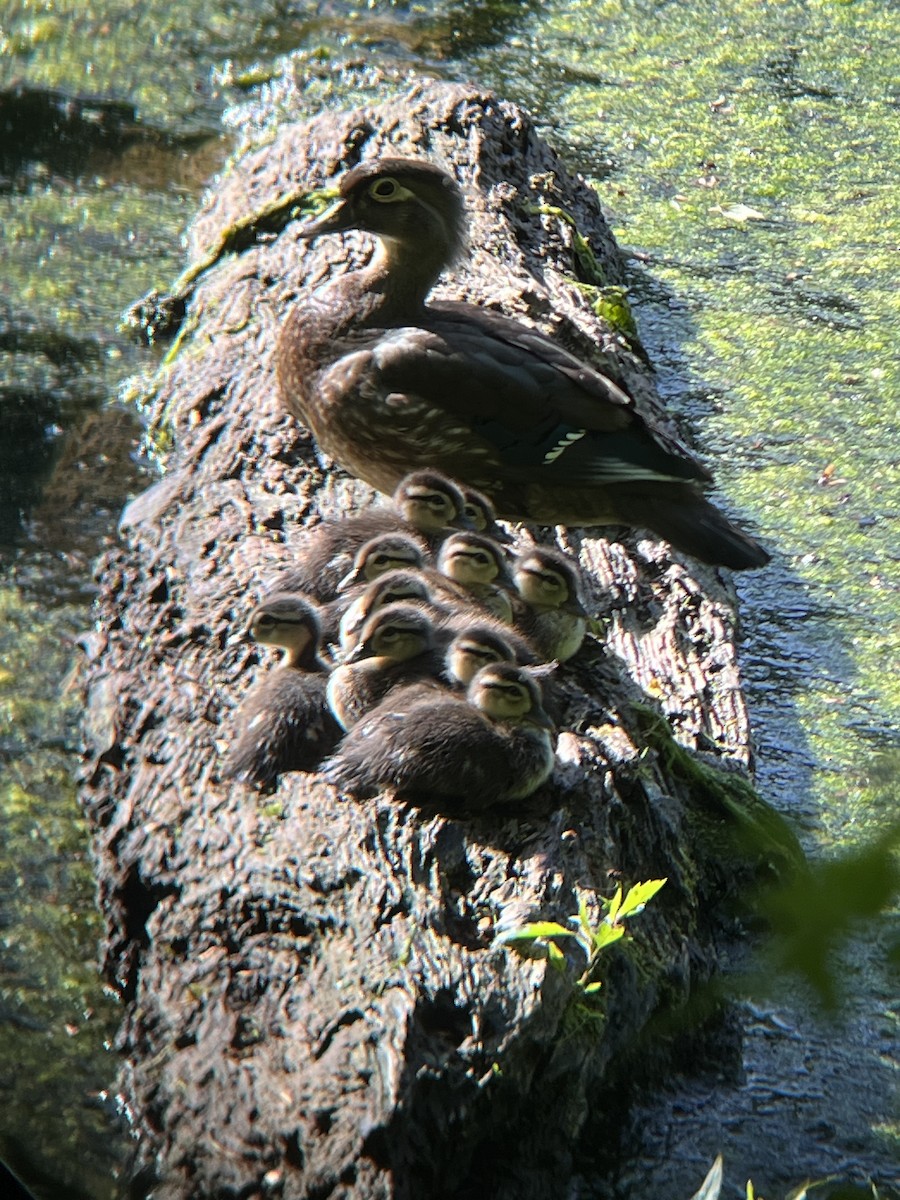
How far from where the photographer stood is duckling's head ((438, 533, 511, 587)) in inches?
128

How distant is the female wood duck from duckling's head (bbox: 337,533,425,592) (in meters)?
0.04

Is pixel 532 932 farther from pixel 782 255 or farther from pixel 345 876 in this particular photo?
pixel 782 255

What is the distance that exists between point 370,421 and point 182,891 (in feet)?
4.50

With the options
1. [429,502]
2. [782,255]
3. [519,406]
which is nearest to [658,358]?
[782,255]

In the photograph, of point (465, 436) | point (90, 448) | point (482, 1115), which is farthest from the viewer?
point (90, 448)

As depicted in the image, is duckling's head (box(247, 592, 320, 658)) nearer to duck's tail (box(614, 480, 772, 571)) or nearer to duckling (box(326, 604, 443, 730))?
duckling (box(326, 604, 443, 730))

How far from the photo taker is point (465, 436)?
3.70 meters

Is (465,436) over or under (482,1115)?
over

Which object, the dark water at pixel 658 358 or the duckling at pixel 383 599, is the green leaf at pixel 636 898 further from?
the duckling at pixel 383 599

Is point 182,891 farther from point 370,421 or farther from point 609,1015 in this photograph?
point 370,421

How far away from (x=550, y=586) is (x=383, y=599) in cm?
39

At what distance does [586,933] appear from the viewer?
2.56 metres

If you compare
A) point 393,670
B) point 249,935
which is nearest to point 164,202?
point 393,670

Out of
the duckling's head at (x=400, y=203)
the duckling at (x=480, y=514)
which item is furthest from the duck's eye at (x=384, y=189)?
the duckling at (x=480, y=514)
